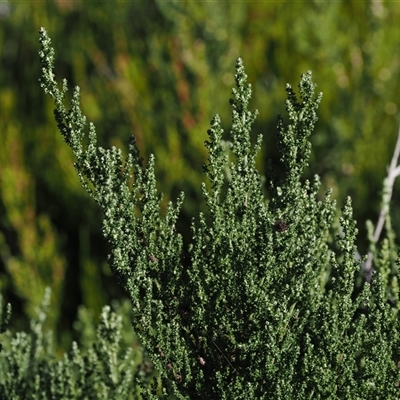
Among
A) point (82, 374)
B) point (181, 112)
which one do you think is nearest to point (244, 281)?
point (82, 374)

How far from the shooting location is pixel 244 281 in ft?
3.73

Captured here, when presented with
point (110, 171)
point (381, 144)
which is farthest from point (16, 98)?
point (110, 171)

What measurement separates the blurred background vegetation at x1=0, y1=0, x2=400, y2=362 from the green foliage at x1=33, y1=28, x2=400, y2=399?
1973 mm

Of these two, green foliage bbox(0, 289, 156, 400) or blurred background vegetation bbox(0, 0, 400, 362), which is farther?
blurred background vegetation bbox(0, 0, 400, 362)

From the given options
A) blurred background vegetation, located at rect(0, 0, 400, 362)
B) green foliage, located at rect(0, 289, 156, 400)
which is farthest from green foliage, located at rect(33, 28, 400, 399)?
blurred background vegetation, located at rect(0, 0, 400, 362)

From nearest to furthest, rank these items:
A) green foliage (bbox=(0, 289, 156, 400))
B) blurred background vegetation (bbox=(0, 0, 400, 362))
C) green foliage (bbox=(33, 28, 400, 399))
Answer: green foliage (bbox=(33, 28, 400, 399)) < green foliage (bbox=(0, 289, 156, 400)) < blurred background vegetation (bbox=(0, 0, 400, 362))

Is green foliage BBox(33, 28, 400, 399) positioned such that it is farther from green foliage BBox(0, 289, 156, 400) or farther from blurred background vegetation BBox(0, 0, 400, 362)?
blurred background vegetation BBox(0, 0, 400, 362)

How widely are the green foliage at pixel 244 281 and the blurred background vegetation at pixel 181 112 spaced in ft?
6.47

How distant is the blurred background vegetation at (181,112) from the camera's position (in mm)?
3232

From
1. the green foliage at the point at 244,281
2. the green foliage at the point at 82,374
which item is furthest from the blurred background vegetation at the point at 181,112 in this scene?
the green foliage at the point at 244,281

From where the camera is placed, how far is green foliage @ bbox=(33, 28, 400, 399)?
1.12 meters

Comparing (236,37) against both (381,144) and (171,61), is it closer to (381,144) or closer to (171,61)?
(171,61)

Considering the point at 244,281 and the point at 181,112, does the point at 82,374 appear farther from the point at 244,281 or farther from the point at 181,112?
the point at 181,112

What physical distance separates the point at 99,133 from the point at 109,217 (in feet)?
7.86
